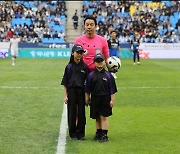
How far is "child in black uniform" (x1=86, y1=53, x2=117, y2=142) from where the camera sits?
27.4 ft

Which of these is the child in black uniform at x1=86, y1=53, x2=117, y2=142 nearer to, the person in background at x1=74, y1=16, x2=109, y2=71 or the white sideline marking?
the person in background at x1=74, y1=16, x2=109, y2=71

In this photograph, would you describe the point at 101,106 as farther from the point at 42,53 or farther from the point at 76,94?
the point at 42,53

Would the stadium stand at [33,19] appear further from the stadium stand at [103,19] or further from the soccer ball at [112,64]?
the soccer ball at [112,64]

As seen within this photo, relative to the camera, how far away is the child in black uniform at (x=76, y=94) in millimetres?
8539

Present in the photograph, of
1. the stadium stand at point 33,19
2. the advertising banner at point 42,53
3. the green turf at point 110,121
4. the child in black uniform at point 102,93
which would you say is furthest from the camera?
the stadium stand at point 33,19

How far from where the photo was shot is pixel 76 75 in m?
8.55

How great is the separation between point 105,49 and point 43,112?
3.35 meters

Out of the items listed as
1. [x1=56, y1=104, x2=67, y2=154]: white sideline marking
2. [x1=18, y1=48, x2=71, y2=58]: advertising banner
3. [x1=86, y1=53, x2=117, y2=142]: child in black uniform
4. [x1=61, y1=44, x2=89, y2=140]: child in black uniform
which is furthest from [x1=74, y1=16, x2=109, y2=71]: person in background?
[x1=18, y1=48, x2=71, y2=58]: advertising banner

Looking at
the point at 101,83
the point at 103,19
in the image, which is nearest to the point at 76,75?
the point at 101,83

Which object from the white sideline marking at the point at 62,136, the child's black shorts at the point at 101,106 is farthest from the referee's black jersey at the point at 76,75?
the white sideline marking at the point at 62,136

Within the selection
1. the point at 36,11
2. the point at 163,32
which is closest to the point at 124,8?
the point at 163,32

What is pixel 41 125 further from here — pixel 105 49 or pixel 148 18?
pixel 148 18

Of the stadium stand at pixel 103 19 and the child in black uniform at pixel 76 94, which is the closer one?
the child in black uniform at pixel 76 94

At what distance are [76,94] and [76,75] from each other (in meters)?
0.34
